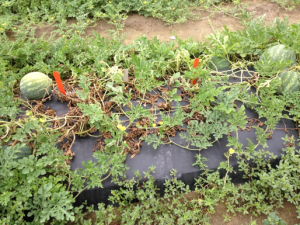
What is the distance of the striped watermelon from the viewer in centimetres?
271

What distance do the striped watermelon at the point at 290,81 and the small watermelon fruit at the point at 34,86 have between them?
9.38 ft

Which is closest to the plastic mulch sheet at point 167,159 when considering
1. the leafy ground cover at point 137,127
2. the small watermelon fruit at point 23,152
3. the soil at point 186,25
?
the leafy ground cover at point 137,127

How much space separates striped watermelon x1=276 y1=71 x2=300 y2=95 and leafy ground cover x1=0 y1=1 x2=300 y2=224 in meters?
0.11

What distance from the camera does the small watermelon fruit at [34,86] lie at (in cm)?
263

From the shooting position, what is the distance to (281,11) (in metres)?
5.30

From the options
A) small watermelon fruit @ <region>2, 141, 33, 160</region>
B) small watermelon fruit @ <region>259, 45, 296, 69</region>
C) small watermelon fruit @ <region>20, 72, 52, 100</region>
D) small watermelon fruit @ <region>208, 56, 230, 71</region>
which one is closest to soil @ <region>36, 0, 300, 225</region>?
small watermelon fruit @ <region>208, 56, 230, 71</region>

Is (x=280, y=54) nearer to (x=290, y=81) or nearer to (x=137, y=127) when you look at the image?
(x=290, y=81)

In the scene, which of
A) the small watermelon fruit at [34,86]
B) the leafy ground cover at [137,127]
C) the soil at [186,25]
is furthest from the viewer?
the soil at [186,25]

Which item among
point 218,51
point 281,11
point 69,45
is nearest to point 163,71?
point 218,51

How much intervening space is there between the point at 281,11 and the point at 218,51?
3.33m

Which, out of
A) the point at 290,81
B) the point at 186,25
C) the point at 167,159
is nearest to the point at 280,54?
the point at 290,81

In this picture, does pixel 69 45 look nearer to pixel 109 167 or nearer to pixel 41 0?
pixel 109 167

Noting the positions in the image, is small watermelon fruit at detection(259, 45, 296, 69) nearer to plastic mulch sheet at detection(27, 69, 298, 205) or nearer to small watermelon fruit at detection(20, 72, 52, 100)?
plastic mulch sheet at detection(27, 69, 298, 205)

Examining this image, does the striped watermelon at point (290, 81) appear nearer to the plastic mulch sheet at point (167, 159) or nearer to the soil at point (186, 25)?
the plastic mulch sheet at point (167, 159)
